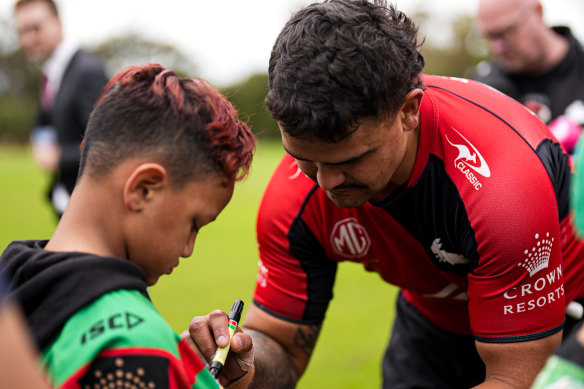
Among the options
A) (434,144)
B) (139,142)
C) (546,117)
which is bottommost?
(546,117)

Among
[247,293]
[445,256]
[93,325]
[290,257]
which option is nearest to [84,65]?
[247,293]

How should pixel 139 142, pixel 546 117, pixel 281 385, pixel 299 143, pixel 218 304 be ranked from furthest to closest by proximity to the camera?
pixel 218 304 < pixel 546 117 < pixel 281 385 < pixel 299 143 < pixel 139 142

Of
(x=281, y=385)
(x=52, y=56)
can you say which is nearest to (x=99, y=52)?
(x=52, y=56)

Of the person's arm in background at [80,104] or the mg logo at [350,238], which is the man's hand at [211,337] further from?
the person's arm in background at [80,104]

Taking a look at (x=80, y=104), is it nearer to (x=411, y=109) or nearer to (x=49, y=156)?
(x=49, y=156)

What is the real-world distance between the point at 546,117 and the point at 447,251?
254 centimetres

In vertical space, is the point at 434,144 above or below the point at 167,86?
below

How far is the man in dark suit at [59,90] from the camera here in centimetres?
492

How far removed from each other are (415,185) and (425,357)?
138 cm

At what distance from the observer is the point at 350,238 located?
2572 millimetres

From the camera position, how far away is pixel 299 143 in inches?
81.0

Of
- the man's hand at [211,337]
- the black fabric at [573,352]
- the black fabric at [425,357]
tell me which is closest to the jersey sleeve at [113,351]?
the man's hand at [211,337]

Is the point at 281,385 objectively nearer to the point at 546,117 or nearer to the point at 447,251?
the point at 447,251

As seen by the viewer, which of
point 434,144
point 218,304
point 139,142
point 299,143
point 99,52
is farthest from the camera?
point 99,52
